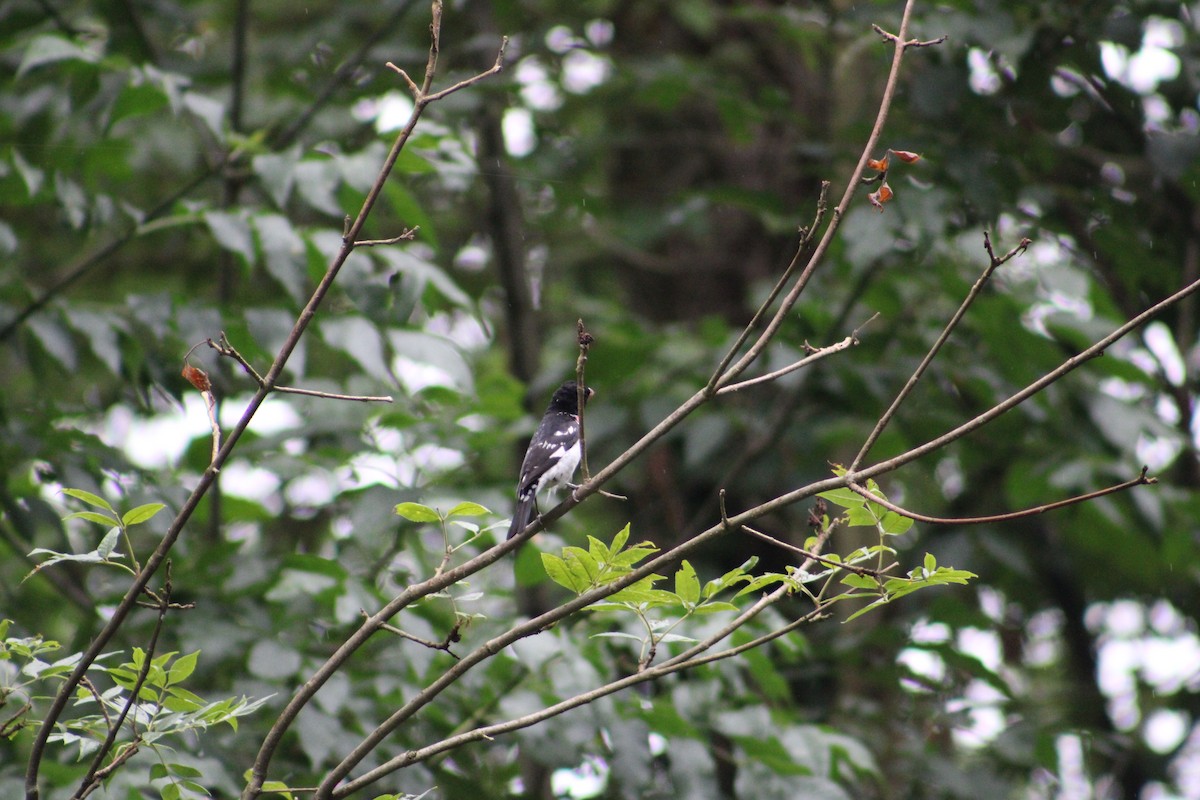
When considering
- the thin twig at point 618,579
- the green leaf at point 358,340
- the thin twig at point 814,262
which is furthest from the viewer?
the green leaf at point 358,340

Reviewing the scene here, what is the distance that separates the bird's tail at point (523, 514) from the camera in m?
3.64

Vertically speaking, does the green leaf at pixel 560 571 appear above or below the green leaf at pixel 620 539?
below

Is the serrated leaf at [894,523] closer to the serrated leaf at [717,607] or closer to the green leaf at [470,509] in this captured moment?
the serrated leaf at [717,607]

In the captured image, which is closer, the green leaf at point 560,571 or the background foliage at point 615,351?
the green leaf at point 560,571

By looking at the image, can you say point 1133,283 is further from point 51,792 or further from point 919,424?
point 51,792

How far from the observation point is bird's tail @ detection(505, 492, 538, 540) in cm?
364

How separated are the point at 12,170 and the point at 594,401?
2.81m

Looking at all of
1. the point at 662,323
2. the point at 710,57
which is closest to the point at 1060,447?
the point at 662,323

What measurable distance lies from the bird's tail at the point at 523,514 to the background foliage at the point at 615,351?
0.45 feet

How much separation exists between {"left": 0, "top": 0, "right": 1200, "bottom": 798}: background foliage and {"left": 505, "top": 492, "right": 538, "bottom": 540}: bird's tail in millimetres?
139

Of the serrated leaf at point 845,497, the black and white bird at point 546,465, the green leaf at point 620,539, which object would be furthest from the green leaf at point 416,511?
the black and white bird at point 546,465

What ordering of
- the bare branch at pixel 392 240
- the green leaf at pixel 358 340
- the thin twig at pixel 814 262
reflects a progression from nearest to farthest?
the thin twig at pixel 814 262 < the bare branch at pixel 392 240 < the green leaf at pixel 358 340

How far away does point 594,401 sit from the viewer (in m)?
5.69

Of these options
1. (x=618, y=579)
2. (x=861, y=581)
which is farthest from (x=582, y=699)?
(x=861, y=581)
